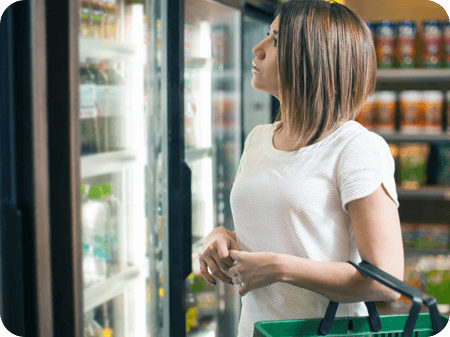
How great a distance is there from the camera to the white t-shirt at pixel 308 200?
0.83 meters

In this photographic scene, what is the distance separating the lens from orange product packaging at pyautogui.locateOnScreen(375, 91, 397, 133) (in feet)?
10.2

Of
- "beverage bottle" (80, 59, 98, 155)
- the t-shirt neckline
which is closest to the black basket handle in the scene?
the t-shirt neckline

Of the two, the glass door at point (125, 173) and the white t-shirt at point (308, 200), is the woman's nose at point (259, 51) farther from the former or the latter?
the glass door at point (125, 173)

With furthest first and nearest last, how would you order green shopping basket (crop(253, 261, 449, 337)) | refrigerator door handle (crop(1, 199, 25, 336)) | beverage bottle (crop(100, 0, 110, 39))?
beverage bottle (crop(100, 0, 110, 39)) → refrigerator door handle (crop(1, 199, 25, 336)) → green shopping basket (crop(253, 261, 449, 337))

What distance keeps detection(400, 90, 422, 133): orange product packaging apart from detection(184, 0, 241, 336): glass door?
1.41m

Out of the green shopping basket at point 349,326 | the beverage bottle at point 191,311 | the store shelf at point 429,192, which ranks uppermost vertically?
the green shopping basket at point 349,326

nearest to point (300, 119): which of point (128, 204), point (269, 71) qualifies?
point (269, 71)

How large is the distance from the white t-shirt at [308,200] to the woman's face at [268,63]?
0.47 ft

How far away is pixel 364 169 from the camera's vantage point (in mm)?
807

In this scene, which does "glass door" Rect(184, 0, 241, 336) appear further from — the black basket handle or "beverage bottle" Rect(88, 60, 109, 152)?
the black basket handle

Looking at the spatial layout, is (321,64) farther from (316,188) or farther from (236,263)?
(236,263)

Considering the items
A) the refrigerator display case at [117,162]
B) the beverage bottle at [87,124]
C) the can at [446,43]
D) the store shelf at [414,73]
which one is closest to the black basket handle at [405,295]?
the refrigerator display case at [117,162]

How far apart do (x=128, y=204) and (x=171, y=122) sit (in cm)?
40

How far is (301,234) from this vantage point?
899mm
